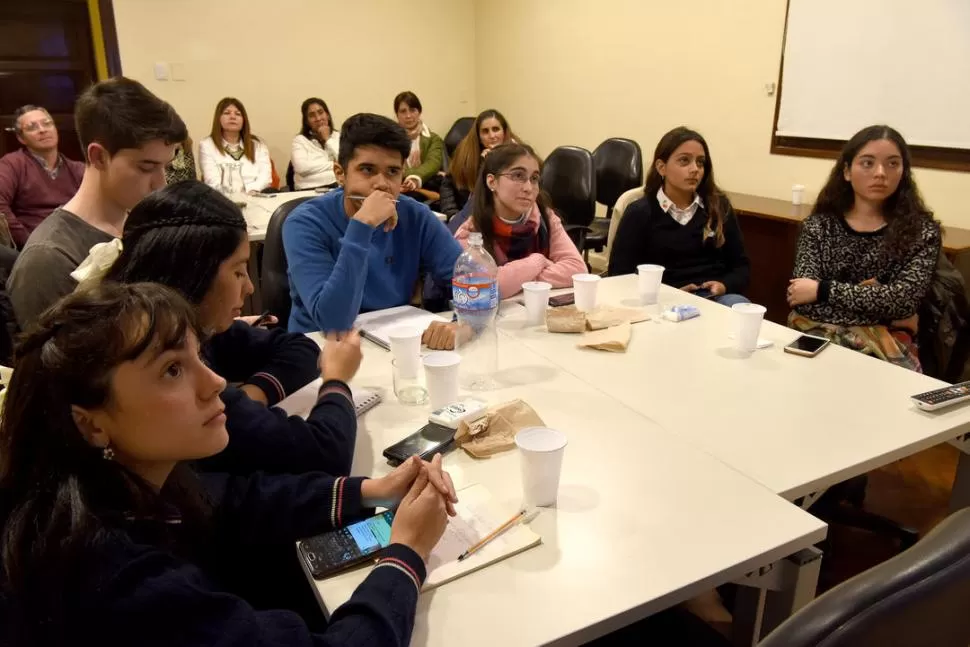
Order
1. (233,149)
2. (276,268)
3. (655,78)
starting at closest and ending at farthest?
(276,268)
(655,78)
(233,149)

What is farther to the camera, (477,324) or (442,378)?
(477,324)

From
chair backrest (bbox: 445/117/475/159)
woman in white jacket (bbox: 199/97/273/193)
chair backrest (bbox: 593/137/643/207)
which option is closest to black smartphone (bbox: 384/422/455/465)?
chair backrest (bbox: 593/137/643/207)

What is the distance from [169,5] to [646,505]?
5824 millimetres

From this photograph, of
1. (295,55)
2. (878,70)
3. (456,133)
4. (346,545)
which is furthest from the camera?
(456,133)

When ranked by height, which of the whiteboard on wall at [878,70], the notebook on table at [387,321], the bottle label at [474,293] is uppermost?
the whiteboard on wall at [878,70]

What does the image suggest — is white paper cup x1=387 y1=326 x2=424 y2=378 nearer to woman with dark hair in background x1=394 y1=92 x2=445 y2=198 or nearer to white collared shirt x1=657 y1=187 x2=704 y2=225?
white collared shirt x1=657 y1=187 x2=704 y2=225

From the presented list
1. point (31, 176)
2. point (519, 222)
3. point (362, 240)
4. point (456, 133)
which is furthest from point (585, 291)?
point (456, 133)

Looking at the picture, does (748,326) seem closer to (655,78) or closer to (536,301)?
(536,301)

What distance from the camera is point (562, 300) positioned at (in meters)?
2.18

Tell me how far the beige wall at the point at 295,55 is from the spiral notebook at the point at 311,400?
16.0 ft

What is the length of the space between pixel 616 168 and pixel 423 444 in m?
3.49

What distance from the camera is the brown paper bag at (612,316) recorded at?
193 centimetres

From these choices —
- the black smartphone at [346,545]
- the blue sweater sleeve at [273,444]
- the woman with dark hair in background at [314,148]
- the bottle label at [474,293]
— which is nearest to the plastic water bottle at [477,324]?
the bottle label at [474,293]

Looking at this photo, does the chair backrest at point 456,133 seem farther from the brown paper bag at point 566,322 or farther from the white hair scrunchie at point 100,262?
the white hair scrunchie at point 100,262
